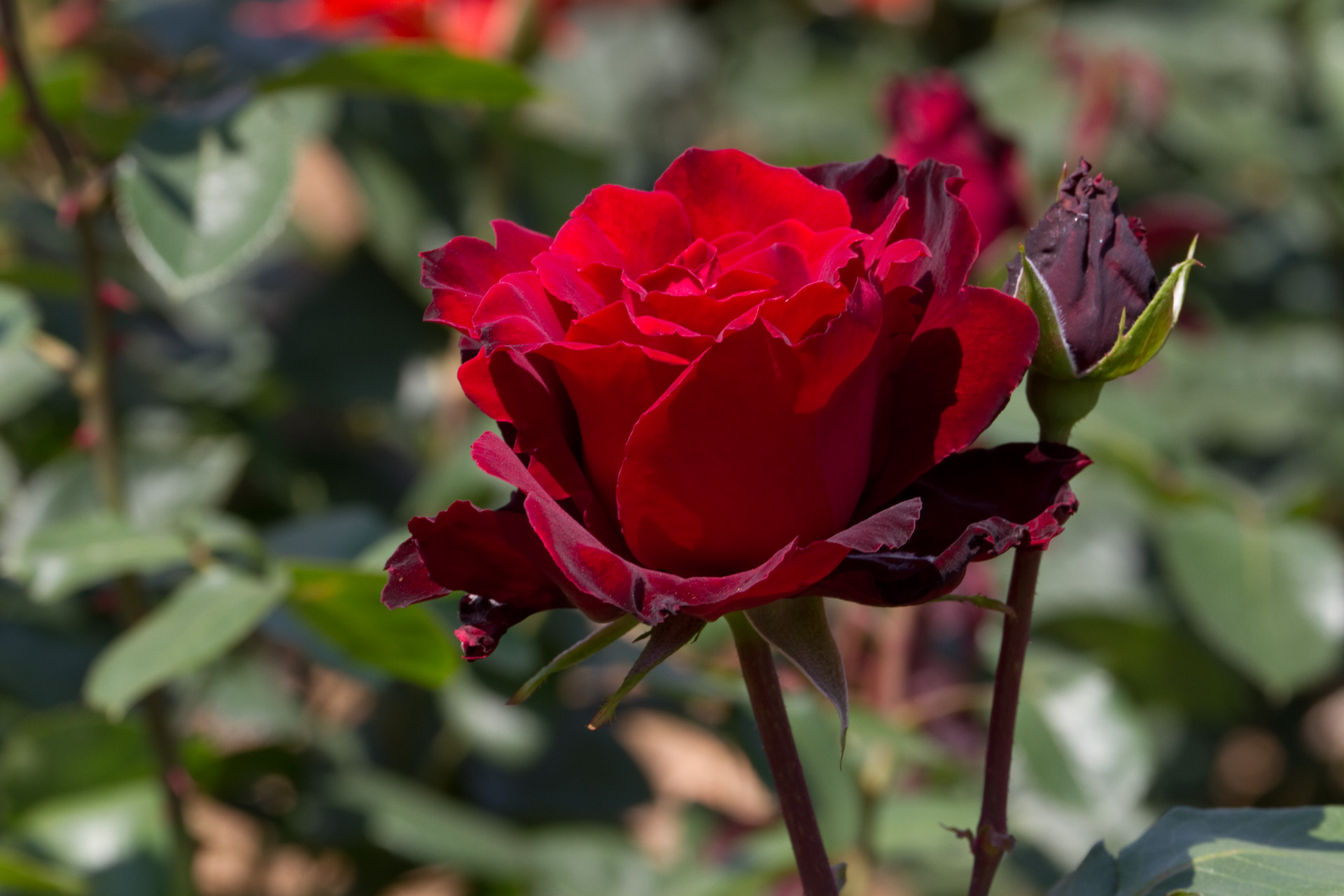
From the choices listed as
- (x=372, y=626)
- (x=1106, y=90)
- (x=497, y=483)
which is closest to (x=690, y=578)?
(x=372, y=626)

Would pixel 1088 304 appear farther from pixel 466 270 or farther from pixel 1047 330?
pixel 466 270

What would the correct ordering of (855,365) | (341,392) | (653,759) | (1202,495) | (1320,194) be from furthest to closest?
(653,759), (1320,194), (341,392), (1202,495), (855,365)

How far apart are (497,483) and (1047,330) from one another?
0.46 metres

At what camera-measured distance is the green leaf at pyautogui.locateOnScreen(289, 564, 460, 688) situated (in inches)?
22.0

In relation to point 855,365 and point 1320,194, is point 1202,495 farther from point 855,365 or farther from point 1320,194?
point 1320,194

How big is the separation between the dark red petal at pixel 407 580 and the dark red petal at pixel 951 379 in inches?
4.6

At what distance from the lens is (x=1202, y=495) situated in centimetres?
82

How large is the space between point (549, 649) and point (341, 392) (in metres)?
0.37

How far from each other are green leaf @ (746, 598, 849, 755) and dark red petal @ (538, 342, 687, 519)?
52 millimetres

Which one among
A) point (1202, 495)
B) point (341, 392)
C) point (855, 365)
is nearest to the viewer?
point (855, 365)

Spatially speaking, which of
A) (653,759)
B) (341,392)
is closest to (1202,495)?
(341,392)

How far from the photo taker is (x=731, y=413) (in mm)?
298

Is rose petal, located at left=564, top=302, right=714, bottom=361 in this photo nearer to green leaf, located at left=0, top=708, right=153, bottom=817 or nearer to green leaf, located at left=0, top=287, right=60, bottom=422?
green leaf, located at left=0, top=287, right=60, bottom=422

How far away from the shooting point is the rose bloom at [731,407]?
29cm
